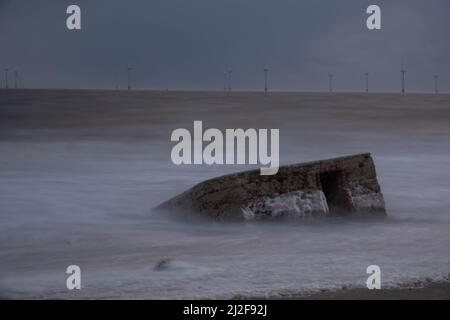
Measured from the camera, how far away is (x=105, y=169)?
43.3 ft

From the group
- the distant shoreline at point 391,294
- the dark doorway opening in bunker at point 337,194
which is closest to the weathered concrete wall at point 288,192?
the dark doorway opening in bunker at point 337,194

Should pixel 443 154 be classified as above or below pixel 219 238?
above

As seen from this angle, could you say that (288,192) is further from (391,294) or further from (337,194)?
(391,294)

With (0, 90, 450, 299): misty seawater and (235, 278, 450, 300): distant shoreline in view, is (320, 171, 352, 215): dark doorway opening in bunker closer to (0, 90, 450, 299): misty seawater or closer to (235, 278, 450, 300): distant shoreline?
(0, 90, 450, 299): misty seawater

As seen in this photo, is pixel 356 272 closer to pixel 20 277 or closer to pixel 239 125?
pixel 20 277

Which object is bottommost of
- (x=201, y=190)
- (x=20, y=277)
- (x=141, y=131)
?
(x=20, y=277)

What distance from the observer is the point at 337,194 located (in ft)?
22.9

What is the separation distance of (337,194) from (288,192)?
0.67 meters

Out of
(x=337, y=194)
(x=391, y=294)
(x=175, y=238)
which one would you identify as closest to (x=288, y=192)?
(x=337, y=194)

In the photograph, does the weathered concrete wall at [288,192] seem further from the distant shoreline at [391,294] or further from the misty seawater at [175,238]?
the distant shoreline at [391,294]

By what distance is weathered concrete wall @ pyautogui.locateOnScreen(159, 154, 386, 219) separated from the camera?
642 centimetres

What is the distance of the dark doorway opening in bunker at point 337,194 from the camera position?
686 cm
